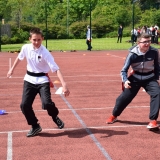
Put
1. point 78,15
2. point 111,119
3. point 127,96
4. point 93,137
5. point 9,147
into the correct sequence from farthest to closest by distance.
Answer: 1. point 78,15
2. point 111,119
3. point 127,96
4. point 93,137
5. point 9,147

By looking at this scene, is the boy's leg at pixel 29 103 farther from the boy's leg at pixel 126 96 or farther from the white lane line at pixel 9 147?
the boy's leg at pixel 126 96

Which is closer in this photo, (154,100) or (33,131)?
(33,131)

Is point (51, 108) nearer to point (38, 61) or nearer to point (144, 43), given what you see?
point (38, 61)

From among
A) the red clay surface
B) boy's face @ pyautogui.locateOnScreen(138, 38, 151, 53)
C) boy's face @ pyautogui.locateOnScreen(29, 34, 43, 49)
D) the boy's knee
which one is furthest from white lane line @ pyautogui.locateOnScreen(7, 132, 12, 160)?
boy's face @ pyautogui.locateOnScreen(138, 38, 151, 53)

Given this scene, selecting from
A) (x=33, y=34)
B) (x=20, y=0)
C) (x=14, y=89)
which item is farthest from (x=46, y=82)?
(x=20, y=0)

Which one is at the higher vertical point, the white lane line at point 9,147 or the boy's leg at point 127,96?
the boy's leg at point 127,96

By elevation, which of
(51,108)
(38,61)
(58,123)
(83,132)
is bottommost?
(83,132)

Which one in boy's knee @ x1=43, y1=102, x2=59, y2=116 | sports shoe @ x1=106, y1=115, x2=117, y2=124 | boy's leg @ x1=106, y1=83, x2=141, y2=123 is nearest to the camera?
boy's knee @ x1=43, y1=102, x2=59, y2=116

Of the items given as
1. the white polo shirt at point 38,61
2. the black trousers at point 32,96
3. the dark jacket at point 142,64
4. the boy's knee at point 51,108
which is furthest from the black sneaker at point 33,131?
the dark jacket at point 142,64

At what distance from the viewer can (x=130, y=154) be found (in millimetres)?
5414

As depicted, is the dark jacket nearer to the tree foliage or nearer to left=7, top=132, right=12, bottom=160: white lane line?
left=7, top=132, right=12, bottom=160: white lane line

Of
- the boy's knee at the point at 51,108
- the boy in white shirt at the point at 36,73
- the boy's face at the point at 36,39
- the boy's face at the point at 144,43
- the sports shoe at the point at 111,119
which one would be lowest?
the sports shoe at the point at 111,119

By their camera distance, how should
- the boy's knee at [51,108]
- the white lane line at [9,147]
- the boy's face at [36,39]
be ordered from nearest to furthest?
the white lane line at [9,147]
the boy's face at [36,39]
the boy's knee at [51,108]

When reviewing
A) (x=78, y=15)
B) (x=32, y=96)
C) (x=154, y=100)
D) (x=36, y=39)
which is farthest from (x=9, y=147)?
(x=78, y=15)
